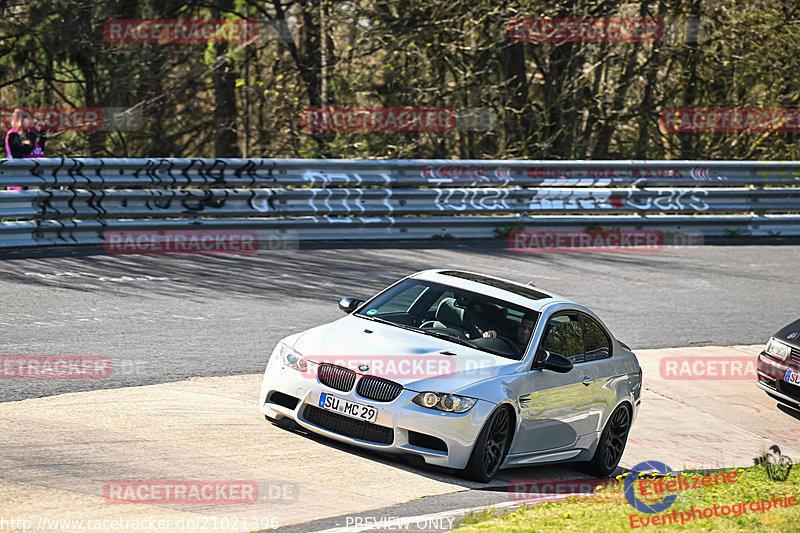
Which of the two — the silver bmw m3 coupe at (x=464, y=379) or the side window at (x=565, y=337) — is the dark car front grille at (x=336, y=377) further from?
the side window at (x=565, y=337)

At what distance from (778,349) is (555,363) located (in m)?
3.93

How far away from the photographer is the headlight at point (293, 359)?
7492mm

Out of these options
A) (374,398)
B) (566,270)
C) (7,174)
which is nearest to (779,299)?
(566,270)

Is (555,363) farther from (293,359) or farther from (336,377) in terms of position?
(293,359)

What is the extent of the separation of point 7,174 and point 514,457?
8958 millimetres

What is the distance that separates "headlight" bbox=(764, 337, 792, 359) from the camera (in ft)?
34.4

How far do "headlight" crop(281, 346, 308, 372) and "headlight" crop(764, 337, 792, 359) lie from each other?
547cm

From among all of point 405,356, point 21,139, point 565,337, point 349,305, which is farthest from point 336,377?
point 21,139

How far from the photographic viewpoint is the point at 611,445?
8.68 metres

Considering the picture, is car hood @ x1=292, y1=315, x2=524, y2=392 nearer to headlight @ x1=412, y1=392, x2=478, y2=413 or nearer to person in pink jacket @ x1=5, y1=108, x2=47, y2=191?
headlight @ x1=412, y1=392, x2=478, y2=413

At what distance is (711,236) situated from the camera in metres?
19.6
